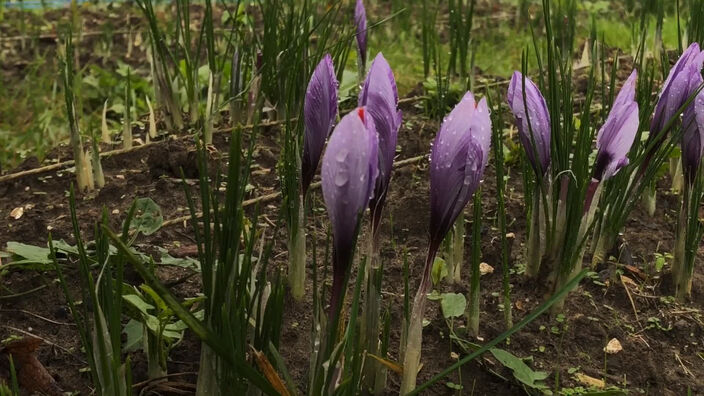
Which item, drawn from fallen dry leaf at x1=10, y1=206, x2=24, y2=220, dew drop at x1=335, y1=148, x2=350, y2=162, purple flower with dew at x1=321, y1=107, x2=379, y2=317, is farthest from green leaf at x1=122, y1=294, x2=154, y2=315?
fallen dry leaf at x1=10, y1=206, x2=24, y2=220

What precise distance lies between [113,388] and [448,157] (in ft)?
2.02

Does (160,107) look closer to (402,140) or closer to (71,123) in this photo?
(71,123)

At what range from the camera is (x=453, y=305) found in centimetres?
175

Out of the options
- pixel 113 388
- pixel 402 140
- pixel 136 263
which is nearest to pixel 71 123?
pixel 402 140

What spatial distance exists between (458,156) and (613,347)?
74 centimetres

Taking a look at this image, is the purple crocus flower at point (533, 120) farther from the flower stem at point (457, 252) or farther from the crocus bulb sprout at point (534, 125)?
the flower stem at point (457, 252)

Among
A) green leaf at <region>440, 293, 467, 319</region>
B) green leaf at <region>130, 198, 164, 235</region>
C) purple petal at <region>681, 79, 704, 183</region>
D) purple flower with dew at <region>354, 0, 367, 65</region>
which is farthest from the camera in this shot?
purple flower with dew at <region>354, 0, 367, 65</region>

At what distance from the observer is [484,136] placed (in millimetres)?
1289

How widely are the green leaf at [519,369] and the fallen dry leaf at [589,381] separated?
10cm

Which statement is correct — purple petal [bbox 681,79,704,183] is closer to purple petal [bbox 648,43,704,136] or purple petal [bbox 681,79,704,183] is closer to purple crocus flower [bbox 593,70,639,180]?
purple petal [bbox 648,43,704,136]

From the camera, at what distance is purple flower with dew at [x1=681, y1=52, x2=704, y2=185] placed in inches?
70.3

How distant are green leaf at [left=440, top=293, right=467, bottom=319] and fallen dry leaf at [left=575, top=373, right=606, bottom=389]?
0.82 ft

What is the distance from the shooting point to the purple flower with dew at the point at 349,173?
43.9 inches

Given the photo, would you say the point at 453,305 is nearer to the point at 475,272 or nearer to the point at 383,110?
the point at 475,272
